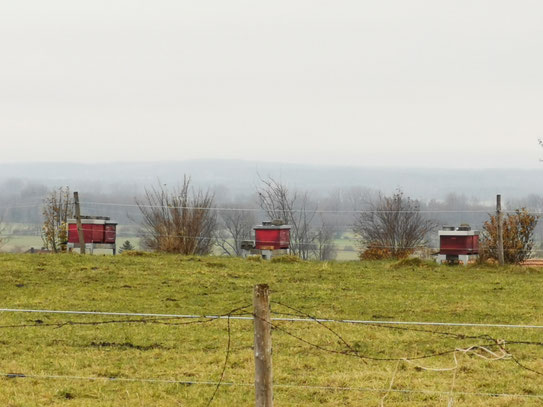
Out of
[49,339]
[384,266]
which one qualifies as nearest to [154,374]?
[49,339]

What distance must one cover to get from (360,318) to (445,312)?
69.9 inches

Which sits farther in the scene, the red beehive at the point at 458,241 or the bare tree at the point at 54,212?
the bare tree at the point at 54,212

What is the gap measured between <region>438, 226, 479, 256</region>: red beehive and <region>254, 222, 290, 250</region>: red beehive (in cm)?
501

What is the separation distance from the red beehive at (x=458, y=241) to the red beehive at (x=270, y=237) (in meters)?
5.01

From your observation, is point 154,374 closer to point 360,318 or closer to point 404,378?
point 404,378

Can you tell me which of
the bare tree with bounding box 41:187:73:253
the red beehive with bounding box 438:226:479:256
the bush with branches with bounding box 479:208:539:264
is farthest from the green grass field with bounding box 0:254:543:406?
the bare tree with bounding box 41:187:73:253

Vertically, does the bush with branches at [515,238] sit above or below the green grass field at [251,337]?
above

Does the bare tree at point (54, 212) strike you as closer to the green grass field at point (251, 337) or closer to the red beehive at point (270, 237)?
the red beehive at point (270, 237)

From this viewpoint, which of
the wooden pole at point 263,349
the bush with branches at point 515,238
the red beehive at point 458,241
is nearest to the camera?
the wooden pole at point 263,349

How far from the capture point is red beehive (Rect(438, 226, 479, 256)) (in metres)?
23.8

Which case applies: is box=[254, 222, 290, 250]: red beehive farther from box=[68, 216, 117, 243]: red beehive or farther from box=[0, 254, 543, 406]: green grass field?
box=[68, 216, 117, 243]: red beehive

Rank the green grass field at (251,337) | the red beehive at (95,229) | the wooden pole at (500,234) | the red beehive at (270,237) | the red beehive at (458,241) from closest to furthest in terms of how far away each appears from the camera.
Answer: the green grass field at (251,337)
the wooden pole at (500,234)
the red beehive at (458,241)
the red beehive at (270,237)
the red beehive at (95,229)

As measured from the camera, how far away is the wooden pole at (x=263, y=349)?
6344 mm

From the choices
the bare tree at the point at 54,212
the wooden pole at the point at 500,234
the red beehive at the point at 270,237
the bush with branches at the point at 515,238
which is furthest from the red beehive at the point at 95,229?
the bare tree at the point at 54,212
